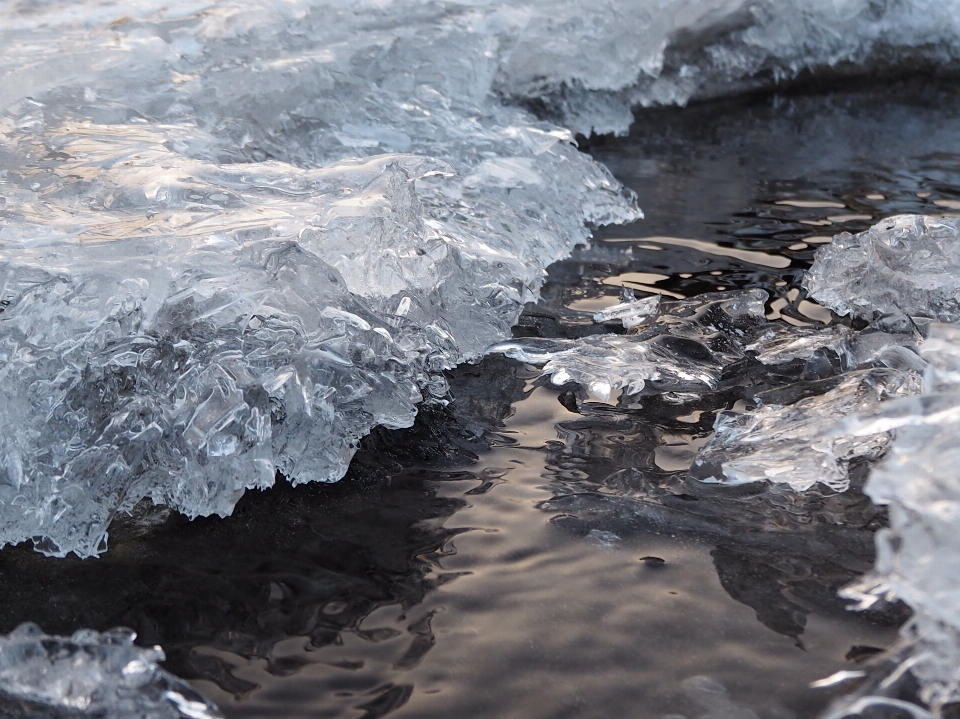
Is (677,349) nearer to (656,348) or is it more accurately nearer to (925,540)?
(656,348)

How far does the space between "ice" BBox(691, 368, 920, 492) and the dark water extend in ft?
0.13

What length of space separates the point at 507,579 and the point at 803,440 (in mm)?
708

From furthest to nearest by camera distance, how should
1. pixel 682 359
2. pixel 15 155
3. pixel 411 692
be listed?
1. pixel 15 155
2. pixel 682 359
3. pixel 411 692

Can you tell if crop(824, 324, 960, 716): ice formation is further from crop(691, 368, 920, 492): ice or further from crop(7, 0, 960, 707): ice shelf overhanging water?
crop(691, 368, 920, 492): ice

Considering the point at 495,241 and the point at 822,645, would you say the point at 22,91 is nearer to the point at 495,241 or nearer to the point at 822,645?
the point at 495,241

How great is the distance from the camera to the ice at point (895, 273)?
2.77 meters

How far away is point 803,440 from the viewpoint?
2072 millimetres

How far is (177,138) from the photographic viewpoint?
312cm

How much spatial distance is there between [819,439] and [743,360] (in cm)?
58

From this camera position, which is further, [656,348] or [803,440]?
[656,348]

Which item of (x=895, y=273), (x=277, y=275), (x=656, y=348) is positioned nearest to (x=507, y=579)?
(x=277, y=275)

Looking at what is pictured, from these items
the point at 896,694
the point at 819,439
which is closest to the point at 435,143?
the point at 819,439

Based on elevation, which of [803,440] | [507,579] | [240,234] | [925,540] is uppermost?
[240,234]

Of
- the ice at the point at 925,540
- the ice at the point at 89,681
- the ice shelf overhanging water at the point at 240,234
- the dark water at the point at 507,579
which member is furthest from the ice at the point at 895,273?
the ice at the point at 89,681
